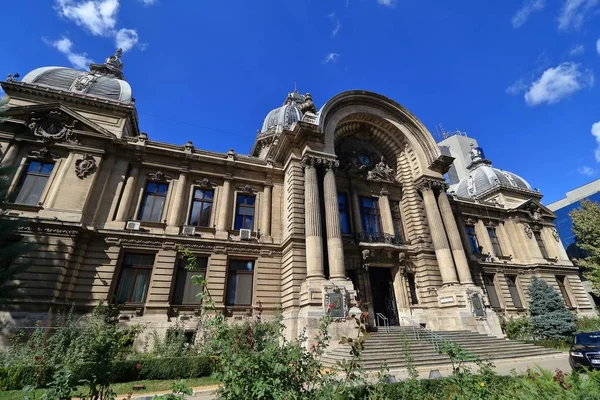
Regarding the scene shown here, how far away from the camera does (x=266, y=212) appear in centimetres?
1944

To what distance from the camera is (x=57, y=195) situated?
1521cm

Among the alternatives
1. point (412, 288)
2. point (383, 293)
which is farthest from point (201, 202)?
point (412, 288)

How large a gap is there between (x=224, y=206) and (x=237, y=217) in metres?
1.21

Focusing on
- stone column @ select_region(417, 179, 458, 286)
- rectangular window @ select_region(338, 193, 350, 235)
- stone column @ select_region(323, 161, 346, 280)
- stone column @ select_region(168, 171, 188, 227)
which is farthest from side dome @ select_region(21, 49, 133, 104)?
stone column @ select_region(417, 179, 458, 286)

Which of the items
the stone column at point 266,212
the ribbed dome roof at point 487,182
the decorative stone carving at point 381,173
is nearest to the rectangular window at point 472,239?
the ribbed dome roof at point 487,182

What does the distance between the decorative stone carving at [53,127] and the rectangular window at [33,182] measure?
1.58 meters

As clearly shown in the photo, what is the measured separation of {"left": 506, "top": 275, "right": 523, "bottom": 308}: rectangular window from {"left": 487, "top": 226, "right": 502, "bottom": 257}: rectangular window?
7.68 feet

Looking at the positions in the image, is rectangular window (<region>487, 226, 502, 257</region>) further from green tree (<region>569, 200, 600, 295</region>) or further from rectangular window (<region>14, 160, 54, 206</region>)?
rectangular window (<region>14, 160, 54, 206</region>)

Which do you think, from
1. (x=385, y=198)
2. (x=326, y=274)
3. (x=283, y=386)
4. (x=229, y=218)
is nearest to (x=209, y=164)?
(x=229, y=218)

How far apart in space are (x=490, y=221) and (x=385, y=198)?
15118mm

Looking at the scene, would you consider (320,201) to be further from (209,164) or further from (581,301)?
(581,301)

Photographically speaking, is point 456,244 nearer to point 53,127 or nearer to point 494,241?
point 494,241

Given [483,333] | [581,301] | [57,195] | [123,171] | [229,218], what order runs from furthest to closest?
1. [581,301]
2. [229,218]
3. [123,171]
4. [483,333]
5. [57,195]

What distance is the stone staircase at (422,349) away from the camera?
11.6 m
